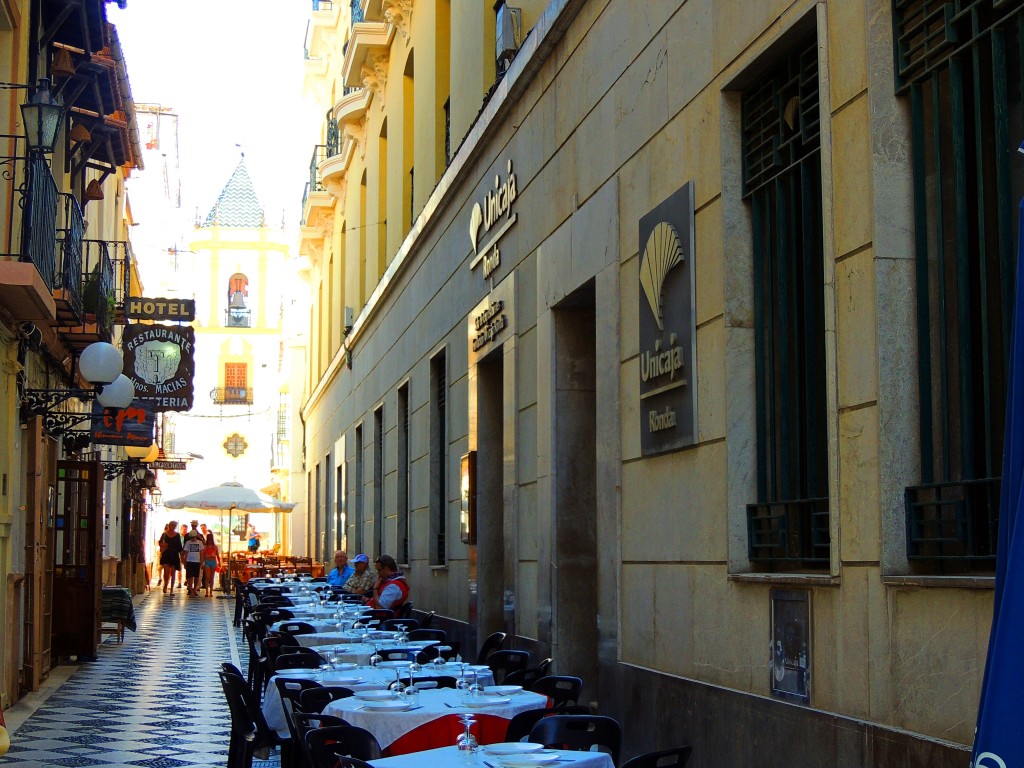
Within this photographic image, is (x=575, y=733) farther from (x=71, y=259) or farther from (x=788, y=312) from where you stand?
(x=71, y=259)

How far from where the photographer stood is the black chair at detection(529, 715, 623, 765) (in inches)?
269

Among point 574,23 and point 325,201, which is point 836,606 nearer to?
point 574,23

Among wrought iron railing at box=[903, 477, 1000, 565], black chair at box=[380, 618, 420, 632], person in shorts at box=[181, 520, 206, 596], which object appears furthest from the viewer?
person in shorts at box=[181, 520, 206, 596]

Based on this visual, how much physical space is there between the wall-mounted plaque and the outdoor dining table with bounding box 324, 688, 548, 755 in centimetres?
193

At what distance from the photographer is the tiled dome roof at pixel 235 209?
69688mm

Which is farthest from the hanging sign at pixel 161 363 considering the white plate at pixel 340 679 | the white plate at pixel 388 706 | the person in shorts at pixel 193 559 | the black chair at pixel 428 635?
the person in shorts at pixel 193 559

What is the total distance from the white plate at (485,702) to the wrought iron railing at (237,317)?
63.5 meters

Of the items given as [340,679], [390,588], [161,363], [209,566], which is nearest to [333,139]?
[161,363]

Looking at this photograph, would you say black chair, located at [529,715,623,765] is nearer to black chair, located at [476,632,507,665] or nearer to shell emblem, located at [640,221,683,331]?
shell emblem, located at [640,221,683,331]

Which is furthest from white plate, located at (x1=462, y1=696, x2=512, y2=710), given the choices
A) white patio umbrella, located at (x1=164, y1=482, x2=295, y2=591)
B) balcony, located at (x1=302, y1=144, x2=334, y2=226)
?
white patio umbrella, located at (x1=164, y1=482, x2=295, y2=591)

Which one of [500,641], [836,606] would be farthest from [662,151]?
[500,641]

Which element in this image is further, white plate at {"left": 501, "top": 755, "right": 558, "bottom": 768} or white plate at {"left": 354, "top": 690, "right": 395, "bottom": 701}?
white plate at {"left": 354, "top": 690, "right": 395, "bottom": 701}

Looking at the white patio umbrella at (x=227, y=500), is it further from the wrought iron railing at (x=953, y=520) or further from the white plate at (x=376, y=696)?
the wrought iron railing at (x=953, y=520)

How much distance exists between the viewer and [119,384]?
1620cm
